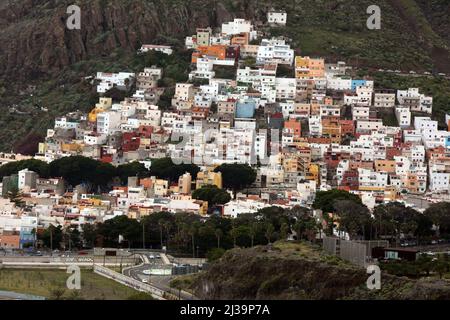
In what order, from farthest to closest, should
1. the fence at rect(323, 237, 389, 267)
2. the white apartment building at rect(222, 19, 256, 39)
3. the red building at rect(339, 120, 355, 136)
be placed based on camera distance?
the white apartment building at rect(222, 19, 256, 39) → the red building at rect(339, 120, 355, 136) → the fence at rect(323, 237, 389, 267)

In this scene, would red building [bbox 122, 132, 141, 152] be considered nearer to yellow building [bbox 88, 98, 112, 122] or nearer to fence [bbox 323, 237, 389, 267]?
yellow building [bbox 88, 98, 112, 122]

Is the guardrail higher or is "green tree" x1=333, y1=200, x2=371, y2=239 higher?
"green tree" x1=333, y1=200, x2=371, y2=239

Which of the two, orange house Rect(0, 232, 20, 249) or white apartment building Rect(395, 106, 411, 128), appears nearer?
orange house Rect(0, 232, 20, 249)

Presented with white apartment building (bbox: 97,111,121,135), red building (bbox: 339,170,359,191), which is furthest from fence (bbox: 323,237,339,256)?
Result: white apartment building (bbox: 97,111,121,135)

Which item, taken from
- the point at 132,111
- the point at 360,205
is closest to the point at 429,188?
the point at 360,205

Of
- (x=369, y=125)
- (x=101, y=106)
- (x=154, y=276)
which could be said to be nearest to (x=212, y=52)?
(x=101, y=106)

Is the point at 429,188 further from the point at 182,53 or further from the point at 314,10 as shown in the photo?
the point at 314,10

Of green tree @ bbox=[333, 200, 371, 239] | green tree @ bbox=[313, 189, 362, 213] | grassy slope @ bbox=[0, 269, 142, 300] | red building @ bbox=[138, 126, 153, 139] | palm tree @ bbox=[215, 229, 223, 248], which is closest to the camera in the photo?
grassy slope @ bbox=[0, 269, 142, 300]

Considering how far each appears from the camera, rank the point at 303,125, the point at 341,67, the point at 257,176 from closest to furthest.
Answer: the point at 257,176 → the point at 303,125 → the point at 341,67
